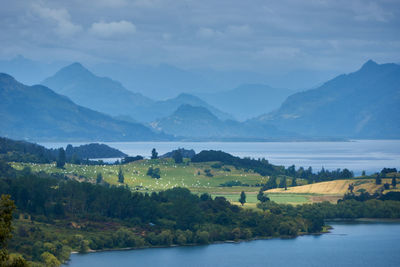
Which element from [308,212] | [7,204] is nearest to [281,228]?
[308,212]

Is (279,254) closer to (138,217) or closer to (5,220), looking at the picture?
(138,217)

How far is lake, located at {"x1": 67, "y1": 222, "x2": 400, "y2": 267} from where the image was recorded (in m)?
119

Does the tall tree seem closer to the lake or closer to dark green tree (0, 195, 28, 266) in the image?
dark green tree (0, 195, 28, 266)

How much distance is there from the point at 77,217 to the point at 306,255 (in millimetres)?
45511

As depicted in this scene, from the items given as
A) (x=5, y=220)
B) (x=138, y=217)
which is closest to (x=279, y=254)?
(x=138, y=217)

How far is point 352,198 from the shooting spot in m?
181

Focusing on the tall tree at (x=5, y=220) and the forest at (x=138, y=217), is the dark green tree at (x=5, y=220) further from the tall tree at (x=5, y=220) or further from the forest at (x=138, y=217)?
the forest at (x=138, y=217)

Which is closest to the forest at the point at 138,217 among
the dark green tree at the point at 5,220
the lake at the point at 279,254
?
the lake at the point at 279,254

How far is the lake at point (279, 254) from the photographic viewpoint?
118875mm

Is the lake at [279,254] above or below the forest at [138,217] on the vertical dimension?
below

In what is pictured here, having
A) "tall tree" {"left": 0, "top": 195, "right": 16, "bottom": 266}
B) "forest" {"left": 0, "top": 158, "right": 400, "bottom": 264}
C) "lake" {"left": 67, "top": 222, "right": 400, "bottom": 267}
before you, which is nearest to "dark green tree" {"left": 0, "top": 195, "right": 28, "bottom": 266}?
"tall tree" {"left": 0, "top": 195, "right": 16, "bottom": 266}

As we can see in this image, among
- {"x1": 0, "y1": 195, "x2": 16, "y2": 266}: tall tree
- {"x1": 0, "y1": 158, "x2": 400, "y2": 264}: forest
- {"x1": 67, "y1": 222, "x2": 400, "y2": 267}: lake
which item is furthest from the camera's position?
{"x1": 0, "y1": 158, "x2": 400, "y2": 264}: forest

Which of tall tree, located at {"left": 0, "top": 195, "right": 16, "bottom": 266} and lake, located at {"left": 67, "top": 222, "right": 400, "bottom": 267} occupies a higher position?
tall tree, located at {"left": 0, "top": 195, "right": 16, "bottom": 266}

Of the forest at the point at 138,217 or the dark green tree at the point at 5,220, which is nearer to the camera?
the dark green tree at the point at 5,220
